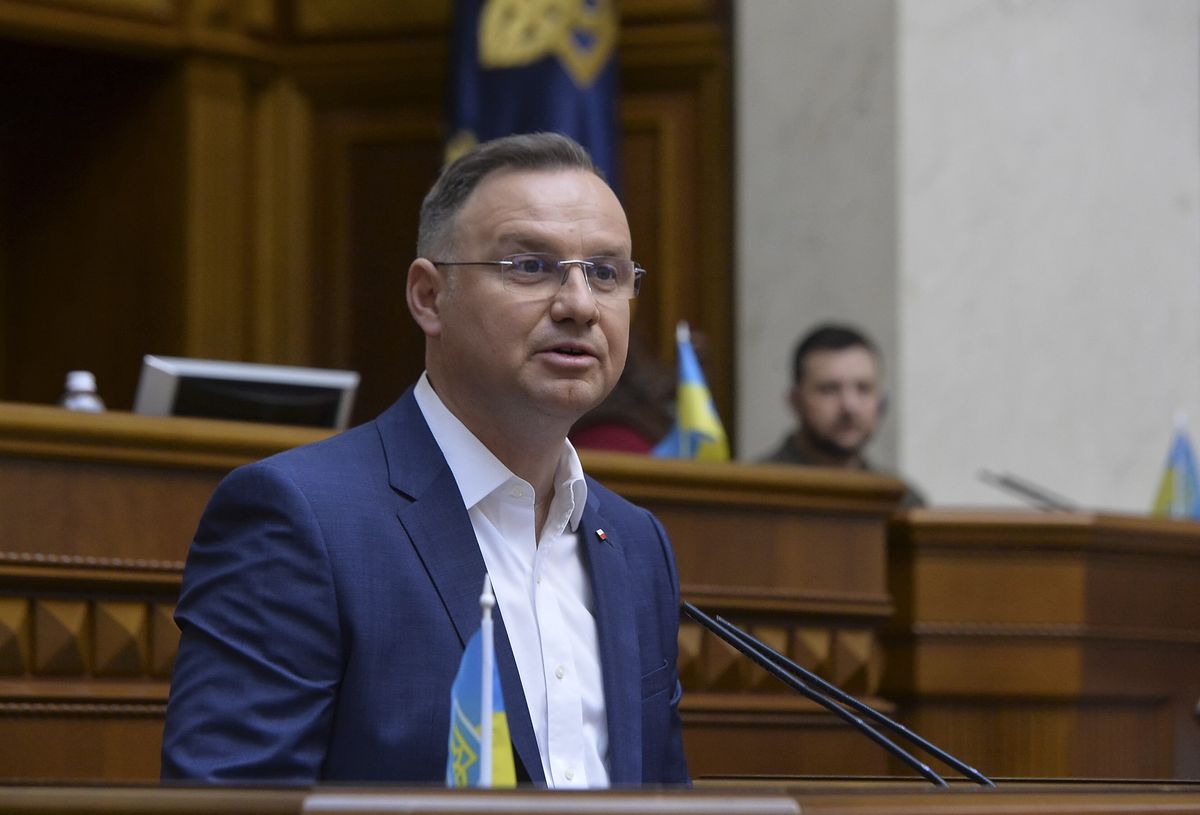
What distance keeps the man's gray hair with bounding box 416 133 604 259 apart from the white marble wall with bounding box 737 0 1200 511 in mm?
3870

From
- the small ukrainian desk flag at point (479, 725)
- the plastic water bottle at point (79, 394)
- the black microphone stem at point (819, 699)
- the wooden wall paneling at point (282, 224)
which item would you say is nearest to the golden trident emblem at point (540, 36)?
the wooden wall paneling at point (282, 224)

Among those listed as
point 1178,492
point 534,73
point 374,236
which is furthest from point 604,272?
point 374,236

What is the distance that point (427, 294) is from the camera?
227cm

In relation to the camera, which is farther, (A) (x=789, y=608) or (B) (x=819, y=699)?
(A) (x=789, y=608)

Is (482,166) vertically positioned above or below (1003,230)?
below

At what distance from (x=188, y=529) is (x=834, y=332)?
2.49 meters

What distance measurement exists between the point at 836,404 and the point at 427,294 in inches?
116

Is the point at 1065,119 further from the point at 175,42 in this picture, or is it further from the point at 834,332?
the point at 175,42

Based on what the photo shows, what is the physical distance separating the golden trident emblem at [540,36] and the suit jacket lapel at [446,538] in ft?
12.5

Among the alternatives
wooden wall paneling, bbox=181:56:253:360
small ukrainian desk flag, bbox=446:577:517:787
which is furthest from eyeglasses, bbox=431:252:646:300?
wooden wall paneling, bbox=181:56:253:360

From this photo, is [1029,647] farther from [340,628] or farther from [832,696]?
[340,628]

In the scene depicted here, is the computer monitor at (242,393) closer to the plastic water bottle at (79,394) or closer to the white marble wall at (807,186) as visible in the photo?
the plastic water bottle at (79,394)

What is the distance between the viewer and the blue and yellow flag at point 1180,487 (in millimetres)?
5328

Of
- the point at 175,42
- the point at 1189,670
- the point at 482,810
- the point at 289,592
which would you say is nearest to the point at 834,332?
the point at 1189,670
